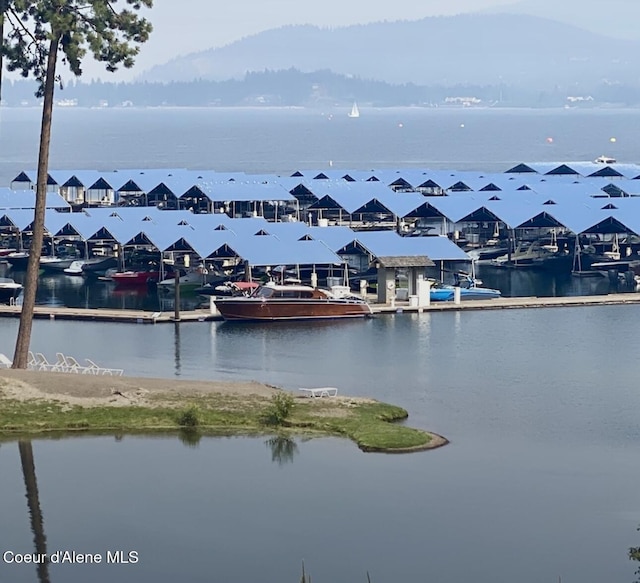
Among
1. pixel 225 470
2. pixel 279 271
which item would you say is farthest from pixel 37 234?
pixel 279 271

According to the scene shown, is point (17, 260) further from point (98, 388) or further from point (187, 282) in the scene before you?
point (98, 388)

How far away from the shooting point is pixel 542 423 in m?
33.1

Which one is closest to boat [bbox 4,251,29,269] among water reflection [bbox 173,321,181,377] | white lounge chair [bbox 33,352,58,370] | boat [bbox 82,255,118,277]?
boat [bbox 82,255,118,277]

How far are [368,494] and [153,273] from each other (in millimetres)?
31419

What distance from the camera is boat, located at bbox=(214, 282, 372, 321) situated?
47.6m

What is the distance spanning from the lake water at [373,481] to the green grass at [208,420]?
0.66 m

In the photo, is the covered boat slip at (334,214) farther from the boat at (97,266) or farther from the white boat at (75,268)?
the white boat at (75,268)

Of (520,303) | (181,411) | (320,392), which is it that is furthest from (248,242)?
(181,411)

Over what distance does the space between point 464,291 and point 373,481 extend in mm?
26417

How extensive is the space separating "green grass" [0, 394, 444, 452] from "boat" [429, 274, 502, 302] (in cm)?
2012

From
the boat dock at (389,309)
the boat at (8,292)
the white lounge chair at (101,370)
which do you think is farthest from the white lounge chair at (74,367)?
the boat at (8,292)

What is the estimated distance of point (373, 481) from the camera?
27656 mm

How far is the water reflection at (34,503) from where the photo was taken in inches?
910

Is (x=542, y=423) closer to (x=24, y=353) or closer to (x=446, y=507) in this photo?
(x=446, y=507)
